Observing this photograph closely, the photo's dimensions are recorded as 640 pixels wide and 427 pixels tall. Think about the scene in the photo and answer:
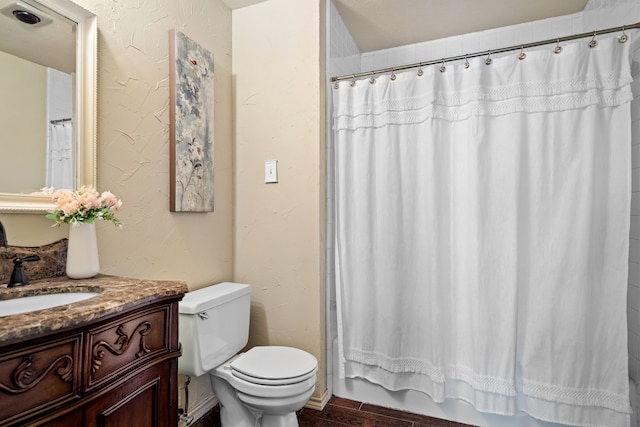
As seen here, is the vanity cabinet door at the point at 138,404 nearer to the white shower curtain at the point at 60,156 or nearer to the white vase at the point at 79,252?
the white vase at the point at 79,252

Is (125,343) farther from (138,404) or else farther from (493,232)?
(493,232)

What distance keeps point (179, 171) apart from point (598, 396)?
2.17 metres

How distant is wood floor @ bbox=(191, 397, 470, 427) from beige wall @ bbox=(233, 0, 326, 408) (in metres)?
0.13

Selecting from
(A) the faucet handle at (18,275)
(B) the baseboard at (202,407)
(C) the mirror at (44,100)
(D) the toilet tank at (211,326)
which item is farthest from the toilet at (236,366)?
(C) the mirror at (44,100)

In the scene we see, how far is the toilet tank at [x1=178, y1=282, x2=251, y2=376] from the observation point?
1574 mm

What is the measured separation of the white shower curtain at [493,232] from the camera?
1632 mm

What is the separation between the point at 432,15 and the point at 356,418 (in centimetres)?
236

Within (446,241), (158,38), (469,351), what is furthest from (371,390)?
(158,38)

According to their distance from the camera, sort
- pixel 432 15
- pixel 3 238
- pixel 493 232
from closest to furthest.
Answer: pixel 3 238
pixel 493 232
pixel 432 15

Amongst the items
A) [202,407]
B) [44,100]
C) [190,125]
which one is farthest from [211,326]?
[44,100]

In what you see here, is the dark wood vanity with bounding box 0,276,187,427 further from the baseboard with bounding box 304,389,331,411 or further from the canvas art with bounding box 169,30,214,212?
the baseboard with bounding box 304,389,331,411

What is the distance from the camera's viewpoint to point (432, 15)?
2244mm

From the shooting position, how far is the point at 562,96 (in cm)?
168

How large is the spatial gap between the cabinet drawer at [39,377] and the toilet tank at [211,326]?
29.0 inches
